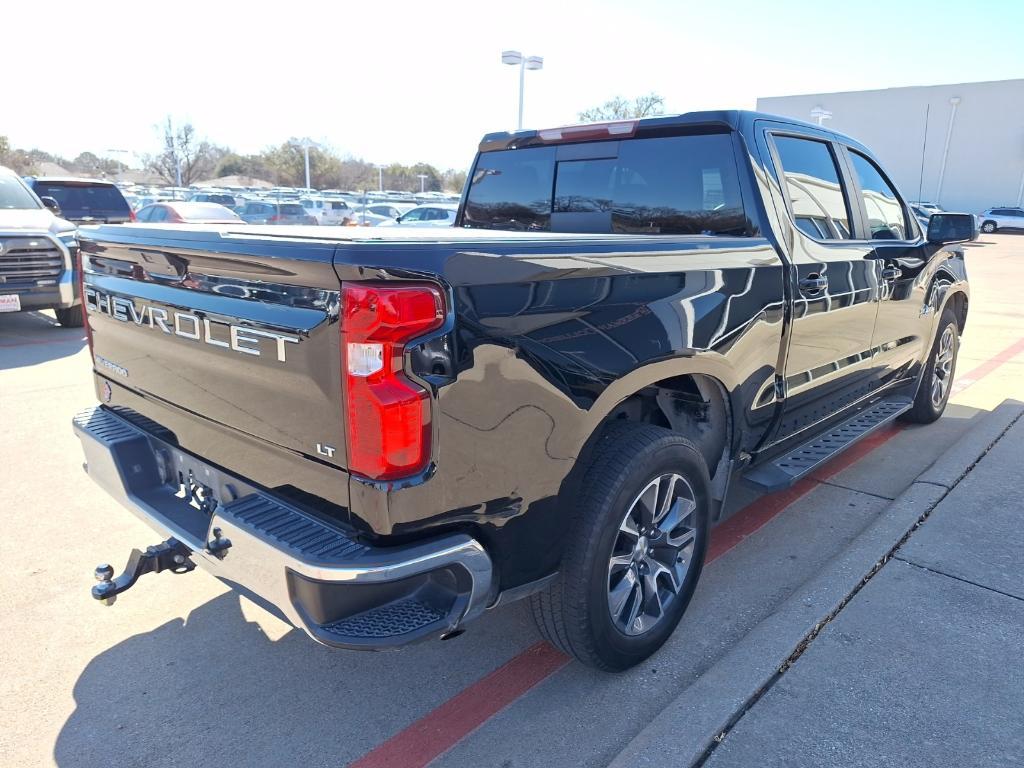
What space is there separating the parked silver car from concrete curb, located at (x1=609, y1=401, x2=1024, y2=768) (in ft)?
132

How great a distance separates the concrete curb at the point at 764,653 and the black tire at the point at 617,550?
0.90 feet

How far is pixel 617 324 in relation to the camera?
7.80 ft

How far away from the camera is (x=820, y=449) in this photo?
3910 millimetres

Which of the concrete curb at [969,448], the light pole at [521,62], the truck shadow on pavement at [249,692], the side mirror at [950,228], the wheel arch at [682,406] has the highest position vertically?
the light pole at [521,62]

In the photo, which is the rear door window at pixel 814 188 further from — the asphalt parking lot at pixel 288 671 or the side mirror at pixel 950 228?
the asphalt parking lot at pixel 288 671

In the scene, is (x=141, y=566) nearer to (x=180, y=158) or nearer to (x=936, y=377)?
(x=936, y=377)

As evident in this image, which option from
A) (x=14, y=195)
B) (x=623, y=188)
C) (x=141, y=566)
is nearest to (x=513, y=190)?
(x=623, y=188)

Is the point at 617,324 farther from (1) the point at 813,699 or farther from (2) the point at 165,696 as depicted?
(2) the point at 165,696

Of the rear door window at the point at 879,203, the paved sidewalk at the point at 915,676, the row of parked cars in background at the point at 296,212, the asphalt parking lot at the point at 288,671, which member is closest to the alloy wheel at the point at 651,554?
the asphalt parking lot at the point at 288,671

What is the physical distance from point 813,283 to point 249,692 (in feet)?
9.63

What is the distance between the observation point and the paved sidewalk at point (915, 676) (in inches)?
88.0

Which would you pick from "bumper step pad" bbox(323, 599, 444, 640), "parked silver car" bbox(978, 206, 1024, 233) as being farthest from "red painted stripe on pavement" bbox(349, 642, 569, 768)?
"parked silver car" bbox(978, 206, 1024, 233)

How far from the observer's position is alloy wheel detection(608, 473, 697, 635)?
264cm

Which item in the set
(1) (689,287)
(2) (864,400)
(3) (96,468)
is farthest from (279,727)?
(2) (864,400)
